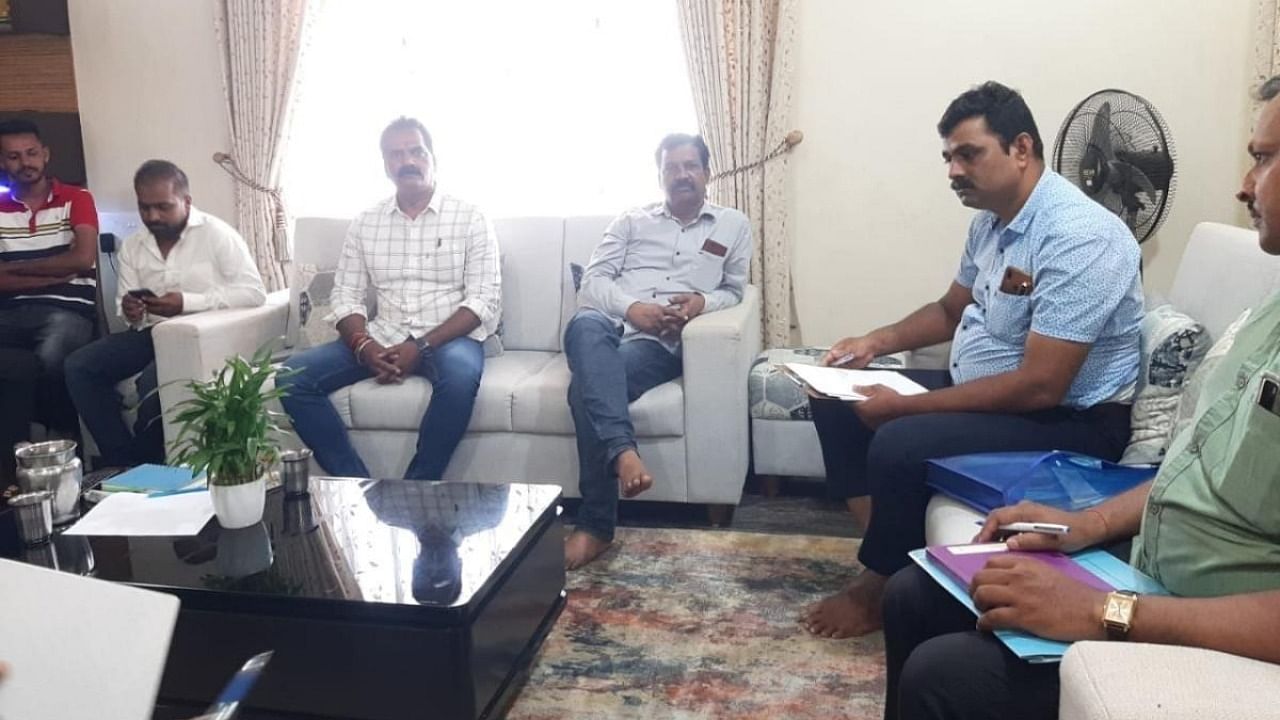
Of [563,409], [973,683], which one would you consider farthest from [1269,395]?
[563,409]

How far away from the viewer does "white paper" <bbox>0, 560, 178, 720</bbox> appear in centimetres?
77

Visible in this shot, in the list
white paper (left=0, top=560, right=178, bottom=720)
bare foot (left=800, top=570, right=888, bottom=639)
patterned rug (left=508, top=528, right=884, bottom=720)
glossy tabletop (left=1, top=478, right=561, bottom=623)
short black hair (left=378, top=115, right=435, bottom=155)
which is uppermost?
short black hair (left=378, top=115, right=435, bottom=155)

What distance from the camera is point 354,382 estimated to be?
118 inches

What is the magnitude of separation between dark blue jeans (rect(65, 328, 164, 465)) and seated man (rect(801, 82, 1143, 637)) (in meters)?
2.24

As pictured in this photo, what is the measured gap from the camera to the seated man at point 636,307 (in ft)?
8.52

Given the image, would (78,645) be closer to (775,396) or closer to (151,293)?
(775,396)

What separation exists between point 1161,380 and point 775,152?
1.85 meters

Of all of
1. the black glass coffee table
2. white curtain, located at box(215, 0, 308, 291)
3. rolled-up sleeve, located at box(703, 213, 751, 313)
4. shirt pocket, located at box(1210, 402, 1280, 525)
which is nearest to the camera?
shirt pocket, located at box(1210, 402, 1280, 525)

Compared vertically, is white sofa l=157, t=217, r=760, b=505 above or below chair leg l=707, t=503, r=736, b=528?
above

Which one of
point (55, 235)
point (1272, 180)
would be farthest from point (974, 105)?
point (55, 235)

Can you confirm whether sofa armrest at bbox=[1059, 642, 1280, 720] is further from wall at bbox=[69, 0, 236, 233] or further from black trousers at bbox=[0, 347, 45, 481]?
wall at bbox=[69, 0, 236, 233]

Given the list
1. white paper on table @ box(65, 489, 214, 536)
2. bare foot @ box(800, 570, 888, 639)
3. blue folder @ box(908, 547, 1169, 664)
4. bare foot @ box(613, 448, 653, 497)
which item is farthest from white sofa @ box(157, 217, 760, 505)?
blue folder @ box(908, 547, 1169, 664)

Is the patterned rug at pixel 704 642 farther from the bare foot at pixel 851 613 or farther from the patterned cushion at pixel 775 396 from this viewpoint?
the patterned cushion at pixel 775 396

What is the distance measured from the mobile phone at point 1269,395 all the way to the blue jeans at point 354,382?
211 centimetres
